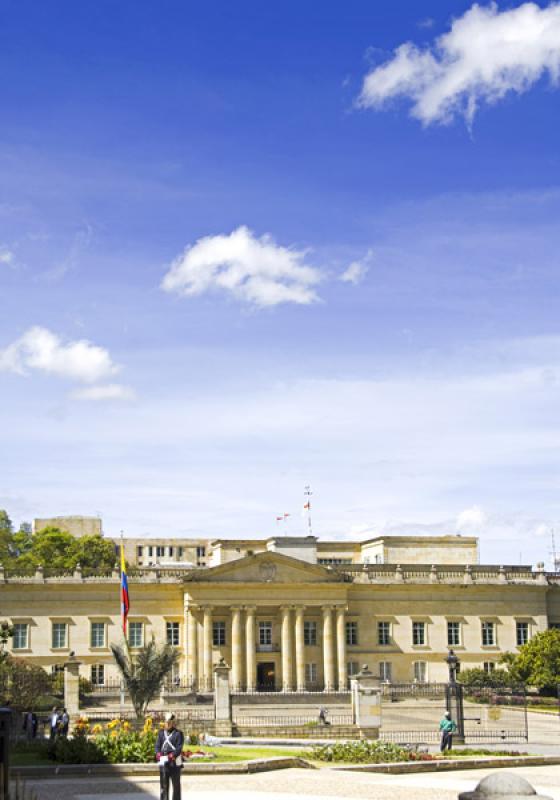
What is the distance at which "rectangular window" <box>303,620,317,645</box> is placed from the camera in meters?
74.6

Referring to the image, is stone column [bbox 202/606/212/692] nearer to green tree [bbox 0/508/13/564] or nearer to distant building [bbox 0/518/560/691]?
distant building [bbox 0/518/560/691]

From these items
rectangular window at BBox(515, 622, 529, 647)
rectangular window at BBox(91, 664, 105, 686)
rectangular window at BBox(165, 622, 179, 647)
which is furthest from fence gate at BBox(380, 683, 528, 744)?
rectangular window at BBox(91, 664, 105, 686)

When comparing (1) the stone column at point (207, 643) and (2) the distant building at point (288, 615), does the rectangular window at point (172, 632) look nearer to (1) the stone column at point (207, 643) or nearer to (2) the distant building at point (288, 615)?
(2) the distant building at point (288, 615)

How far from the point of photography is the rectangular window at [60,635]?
234ft

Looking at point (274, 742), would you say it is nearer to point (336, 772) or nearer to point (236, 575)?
point (336, 772)

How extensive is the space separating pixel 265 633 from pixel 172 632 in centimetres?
560

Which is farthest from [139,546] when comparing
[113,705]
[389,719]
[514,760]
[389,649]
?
[514,760]

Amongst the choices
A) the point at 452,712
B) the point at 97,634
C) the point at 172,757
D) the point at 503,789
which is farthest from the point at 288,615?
the point at 503,789

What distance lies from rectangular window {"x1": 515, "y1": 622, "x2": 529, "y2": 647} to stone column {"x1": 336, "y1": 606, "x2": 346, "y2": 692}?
1158 cm

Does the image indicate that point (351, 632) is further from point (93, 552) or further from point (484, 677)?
point (93, 552)

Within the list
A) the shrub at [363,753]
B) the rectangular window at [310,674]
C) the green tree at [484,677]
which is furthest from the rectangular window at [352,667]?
the shrub at [363,753]

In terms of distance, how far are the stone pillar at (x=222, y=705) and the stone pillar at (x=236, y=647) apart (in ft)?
90.3

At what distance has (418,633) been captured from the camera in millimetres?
76375

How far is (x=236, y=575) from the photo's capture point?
239 ft
